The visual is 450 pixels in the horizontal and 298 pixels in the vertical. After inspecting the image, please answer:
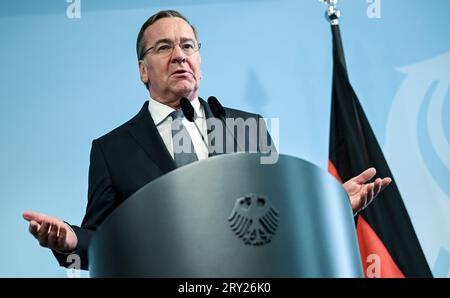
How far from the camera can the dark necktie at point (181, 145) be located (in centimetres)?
187

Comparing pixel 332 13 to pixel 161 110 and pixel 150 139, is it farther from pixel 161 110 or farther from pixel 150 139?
pixel 150 139

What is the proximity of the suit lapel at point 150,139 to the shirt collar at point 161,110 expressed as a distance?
33 millimetres

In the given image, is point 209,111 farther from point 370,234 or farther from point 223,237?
point 370,234

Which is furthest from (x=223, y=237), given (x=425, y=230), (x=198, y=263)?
(x=425, y=230)

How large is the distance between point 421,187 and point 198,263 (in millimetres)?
1821

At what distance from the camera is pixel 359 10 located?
3146mm

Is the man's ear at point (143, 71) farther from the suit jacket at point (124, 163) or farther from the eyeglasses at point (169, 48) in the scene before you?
the suit jacket at point (124, 163)

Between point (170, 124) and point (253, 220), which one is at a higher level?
point (170, 124)

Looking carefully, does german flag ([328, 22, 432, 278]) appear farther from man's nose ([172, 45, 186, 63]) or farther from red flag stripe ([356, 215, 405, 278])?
man's nose ([172, 45, 186, 63])

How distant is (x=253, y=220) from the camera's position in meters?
1.26

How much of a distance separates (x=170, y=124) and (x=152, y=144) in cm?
17

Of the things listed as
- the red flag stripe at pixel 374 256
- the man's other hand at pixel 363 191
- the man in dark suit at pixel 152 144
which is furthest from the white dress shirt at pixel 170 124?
the red flag stripe at pixel 374 256

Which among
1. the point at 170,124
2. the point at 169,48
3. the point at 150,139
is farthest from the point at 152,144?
the point at 169,48

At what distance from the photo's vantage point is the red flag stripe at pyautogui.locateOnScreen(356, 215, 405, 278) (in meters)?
2.87
